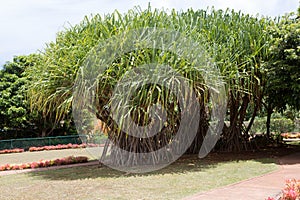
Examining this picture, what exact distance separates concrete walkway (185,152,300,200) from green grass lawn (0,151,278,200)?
0.86 feet

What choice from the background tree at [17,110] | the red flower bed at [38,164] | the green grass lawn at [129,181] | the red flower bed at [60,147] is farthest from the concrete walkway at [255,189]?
the background tree at [17,110]

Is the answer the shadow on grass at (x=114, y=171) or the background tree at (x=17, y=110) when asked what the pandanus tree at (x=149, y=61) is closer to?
the shadow on grass at (x=114, y=171)

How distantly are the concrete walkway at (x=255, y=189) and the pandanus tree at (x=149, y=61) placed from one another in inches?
102

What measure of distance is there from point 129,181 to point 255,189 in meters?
2.54

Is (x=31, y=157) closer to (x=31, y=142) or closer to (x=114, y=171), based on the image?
(x=31, y=142)

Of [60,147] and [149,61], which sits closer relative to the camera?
[149,61]

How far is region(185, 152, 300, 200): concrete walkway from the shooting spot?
511 centimetres

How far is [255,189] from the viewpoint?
5609mm

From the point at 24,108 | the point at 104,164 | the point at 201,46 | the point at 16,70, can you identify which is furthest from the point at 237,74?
the point at 16,70

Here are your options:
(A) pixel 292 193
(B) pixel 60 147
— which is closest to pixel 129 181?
(A) pixel 292 193

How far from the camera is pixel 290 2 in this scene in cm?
1165

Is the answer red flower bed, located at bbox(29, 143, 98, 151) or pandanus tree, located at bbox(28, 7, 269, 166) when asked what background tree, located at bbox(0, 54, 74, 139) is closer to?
red flower bed, located at bbox(29, 143, 98, 151)

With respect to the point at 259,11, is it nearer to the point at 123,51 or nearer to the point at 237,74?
the point at 237,74

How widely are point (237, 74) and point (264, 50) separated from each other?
5.13ft
